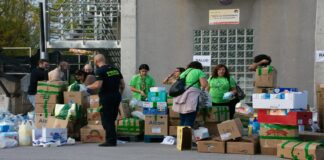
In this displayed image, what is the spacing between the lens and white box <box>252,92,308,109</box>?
27.3ft

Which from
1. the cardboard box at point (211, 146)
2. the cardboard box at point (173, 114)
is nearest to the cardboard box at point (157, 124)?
the cardboard box at point (173, 114)

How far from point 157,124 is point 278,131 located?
2710 mm

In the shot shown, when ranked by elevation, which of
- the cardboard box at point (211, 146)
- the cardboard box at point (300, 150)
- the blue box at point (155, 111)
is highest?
the blue box at point (155, 111)

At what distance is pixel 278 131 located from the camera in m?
8.63

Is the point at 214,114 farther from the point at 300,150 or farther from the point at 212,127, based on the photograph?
the point at 300,150

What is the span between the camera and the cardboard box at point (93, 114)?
10602mm

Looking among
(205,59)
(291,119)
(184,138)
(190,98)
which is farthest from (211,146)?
(205,59)

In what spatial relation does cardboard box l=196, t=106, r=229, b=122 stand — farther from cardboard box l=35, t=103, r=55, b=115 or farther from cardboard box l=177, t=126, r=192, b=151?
cardboard box l=35, t=103, r=55, b=115

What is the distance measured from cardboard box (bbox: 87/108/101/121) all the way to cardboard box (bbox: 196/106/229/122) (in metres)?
2.08

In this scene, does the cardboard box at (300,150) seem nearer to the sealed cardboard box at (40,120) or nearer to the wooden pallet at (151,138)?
the wooden pallet at (151,138)

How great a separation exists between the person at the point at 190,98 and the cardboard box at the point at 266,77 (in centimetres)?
128

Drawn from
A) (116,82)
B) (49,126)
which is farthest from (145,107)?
(49,126)

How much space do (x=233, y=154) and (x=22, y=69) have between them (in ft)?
30.5

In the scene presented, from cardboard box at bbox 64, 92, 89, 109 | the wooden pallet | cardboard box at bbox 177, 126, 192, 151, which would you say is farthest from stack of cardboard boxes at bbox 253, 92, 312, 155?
cardboard box at bbox 64, 92, 89, 109
